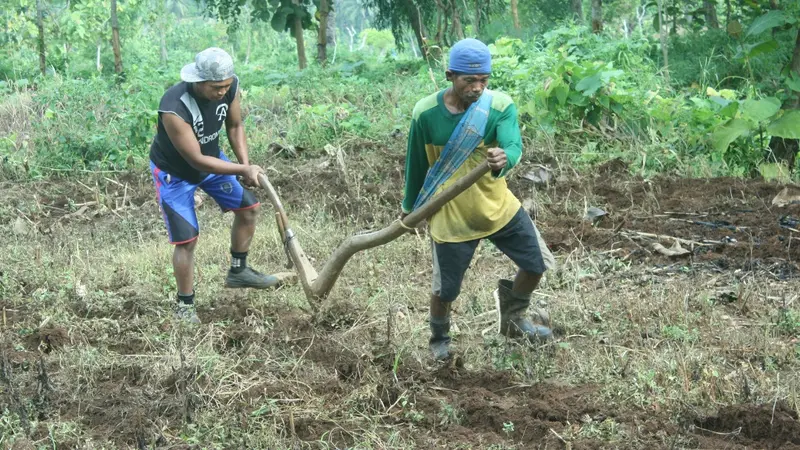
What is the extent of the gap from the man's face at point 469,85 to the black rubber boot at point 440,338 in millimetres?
1130

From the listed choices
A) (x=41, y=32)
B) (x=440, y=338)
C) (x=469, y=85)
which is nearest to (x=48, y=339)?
(x=440, y=338)

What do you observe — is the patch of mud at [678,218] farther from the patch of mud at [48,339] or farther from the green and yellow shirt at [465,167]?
the patch of mud at [48,339]

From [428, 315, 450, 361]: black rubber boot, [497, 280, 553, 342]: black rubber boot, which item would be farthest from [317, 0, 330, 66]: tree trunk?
[428, 315, 450, 361]: black rubber boot

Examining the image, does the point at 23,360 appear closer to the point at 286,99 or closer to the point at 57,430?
the point at 57,430

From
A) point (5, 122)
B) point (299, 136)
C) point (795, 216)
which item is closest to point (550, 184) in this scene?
point (795, 216)

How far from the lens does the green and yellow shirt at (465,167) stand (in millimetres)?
4293

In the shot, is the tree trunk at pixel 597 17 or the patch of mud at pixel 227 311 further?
the tree trunk at pixel 597 17

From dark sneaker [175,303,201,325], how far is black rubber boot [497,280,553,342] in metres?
1.76

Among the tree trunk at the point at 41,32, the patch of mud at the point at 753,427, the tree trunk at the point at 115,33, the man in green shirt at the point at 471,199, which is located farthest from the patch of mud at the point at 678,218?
the tree trunk at the point at 41,32

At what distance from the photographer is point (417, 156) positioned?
14.8 feet

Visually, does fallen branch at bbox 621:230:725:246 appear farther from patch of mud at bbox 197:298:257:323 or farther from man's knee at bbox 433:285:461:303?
patch of mud at bbox 197:298:257:323

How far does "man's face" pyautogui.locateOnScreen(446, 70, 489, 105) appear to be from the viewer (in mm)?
4193

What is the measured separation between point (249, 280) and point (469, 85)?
2390mm

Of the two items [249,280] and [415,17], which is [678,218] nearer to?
[249,280]
